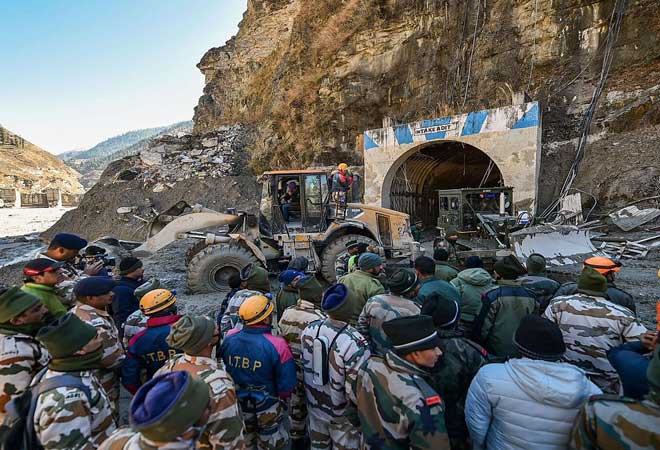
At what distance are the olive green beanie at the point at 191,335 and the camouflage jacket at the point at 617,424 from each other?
186 centimetres

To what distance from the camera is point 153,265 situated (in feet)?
29.0

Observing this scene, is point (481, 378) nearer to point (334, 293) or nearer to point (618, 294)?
point (334, 293)

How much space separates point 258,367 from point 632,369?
2107 mm

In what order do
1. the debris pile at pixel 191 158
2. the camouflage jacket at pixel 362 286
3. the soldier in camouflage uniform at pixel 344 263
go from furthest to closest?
the debris pile at pixel 191 158 → the soldier in camouflage uniform at pixel 344 263 → the camouflage jacket at pixel 362 286

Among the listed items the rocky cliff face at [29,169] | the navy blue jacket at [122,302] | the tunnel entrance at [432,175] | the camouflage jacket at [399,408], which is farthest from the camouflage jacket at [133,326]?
the rocky cliff face at [29,169]

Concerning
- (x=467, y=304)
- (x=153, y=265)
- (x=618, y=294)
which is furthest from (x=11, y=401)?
(x=153, y=265)

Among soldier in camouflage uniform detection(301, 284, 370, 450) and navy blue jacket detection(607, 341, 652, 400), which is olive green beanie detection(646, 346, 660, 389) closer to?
navy blue jacket detection(607, 341, 652, 400)

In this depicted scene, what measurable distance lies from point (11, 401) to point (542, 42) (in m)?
16.5

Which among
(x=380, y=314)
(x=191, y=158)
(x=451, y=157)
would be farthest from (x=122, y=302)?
(x=191, y=158)

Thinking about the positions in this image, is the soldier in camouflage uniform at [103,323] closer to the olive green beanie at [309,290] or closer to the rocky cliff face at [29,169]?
the olive green beanie at [309,290]

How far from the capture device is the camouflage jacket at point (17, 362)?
2.09m

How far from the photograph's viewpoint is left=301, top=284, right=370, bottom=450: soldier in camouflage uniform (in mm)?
2314

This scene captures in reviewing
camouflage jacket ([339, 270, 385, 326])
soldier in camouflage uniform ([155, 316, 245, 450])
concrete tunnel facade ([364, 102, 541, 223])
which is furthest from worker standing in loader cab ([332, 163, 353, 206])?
concrete tunnel facade ([364, 102, 541, 223])

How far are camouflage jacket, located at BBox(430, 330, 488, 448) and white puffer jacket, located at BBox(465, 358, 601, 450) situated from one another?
1.07 feet
